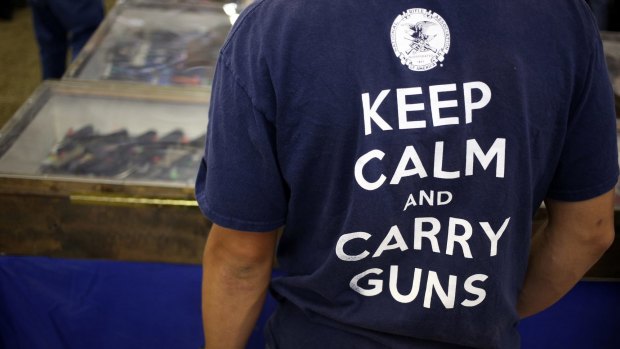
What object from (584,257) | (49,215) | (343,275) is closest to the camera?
(343,275)

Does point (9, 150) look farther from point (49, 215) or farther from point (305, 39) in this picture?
point (305, 39)

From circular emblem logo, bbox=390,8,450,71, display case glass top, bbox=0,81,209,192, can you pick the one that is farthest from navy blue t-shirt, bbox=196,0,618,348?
display case glass top, bbox=0,81,209,192

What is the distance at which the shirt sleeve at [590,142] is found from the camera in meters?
0.83

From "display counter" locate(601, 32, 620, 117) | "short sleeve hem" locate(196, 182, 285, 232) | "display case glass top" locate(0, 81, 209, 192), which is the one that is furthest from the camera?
"display counter" locate(601, 32, 620, 117)

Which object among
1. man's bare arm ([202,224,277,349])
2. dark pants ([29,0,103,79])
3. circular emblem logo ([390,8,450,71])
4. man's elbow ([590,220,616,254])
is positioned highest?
circular emblem logo ([390,8,450,71])

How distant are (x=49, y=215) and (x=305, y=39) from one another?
102 centimetres

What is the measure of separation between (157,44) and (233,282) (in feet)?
6.28

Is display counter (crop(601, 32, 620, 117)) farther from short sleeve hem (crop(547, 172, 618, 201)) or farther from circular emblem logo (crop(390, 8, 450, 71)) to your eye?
circular emblem logo (crop(390, 8, 450, 71))

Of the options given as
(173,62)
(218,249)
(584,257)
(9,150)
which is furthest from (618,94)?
(9,150)

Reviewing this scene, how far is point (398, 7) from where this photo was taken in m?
0.75

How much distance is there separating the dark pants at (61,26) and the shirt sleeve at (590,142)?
278 cm

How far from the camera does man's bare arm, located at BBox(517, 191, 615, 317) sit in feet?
3.18

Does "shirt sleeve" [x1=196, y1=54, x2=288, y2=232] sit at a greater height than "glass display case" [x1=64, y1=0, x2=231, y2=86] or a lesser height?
greater

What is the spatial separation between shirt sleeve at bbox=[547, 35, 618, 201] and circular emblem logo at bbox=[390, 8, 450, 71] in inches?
8.1
